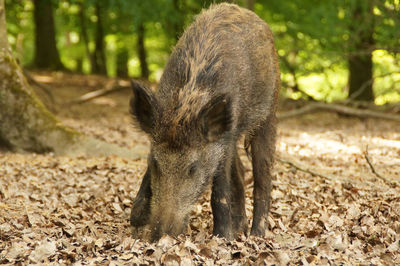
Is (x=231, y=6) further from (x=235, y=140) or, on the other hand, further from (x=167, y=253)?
(x=167, y=253)

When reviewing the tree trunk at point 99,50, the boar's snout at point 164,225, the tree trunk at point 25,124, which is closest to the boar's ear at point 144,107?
the boar's snout at point 164,225

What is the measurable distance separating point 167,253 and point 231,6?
324cm

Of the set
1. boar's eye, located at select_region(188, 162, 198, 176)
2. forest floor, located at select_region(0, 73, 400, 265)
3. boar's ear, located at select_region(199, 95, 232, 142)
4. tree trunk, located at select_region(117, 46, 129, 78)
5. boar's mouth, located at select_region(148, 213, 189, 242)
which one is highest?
boar's ear, located at select_region(199, 95, 232, 142)

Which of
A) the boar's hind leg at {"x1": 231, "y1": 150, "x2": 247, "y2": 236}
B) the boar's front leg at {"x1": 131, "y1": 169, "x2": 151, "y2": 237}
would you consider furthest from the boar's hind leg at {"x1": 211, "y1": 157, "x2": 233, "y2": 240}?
the boar's front leg at {"x1": 131, "y1": 169, "x2": 151, "y2": 237}

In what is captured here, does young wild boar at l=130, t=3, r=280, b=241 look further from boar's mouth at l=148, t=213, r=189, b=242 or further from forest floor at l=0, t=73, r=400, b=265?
forest floor at l=0, t=73, r=400, b=265

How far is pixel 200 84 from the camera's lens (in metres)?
4.71

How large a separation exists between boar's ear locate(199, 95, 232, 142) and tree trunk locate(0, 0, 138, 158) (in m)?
4.25

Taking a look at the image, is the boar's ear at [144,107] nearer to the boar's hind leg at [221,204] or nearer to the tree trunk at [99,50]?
the boar's hind leg at [221,204]

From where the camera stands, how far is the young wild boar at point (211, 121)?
4402mm

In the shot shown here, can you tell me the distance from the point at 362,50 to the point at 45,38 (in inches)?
505

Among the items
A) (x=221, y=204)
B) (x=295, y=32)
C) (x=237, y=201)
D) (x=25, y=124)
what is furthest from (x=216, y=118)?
(x=295, y=32)

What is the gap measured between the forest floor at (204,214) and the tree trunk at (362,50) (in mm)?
3527

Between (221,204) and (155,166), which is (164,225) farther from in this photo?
(221,204)

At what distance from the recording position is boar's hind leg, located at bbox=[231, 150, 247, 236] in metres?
5.65
